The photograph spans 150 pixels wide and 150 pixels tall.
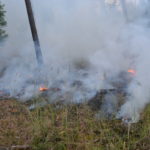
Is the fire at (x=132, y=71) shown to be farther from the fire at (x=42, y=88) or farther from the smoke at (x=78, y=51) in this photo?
the fire at (x=42, y=88)

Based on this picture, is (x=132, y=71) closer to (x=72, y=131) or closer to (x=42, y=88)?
(x=42, y=88)

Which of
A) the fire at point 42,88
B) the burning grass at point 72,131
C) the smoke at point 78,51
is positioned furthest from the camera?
the fire at point 42,88

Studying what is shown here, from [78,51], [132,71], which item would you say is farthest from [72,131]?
[78,51]

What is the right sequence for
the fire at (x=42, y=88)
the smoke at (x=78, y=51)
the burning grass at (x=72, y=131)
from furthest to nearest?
the fire at (x=42, y=88) → the smoke at (x=78, y=51) → the burning grass at (x=72, y=131)

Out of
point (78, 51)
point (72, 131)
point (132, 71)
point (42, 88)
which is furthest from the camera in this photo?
point (78, 51)

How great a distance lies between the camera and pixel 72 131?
4.14 meters

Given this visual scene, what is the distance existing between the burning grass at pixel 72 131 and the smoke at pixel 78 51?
445mm

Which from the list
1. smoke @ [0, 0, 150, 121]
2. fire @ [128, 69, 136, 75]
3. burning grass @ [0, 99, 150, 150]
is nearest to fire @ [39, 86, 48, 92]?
smoke @ [0, 0, 150, 121]

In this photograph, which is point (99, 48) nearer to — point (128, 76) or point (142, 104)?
point (128, 76)

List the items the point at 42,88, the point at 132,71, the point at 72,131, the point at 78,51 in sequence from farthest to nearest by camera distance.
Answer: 1. the point at 78,51
2. the point at 132,71
3. the point at 42,88
4. the point at 72,131

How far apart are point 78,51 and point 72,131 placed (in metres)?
6.07

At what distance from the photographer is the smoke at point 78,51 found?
6242mm

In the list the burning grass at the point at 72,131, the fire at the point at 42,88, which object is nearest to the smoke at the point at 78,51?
the fire at the point at 42,88

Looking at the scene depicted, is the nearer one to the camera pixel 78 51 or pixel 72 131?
pixel 72 131
